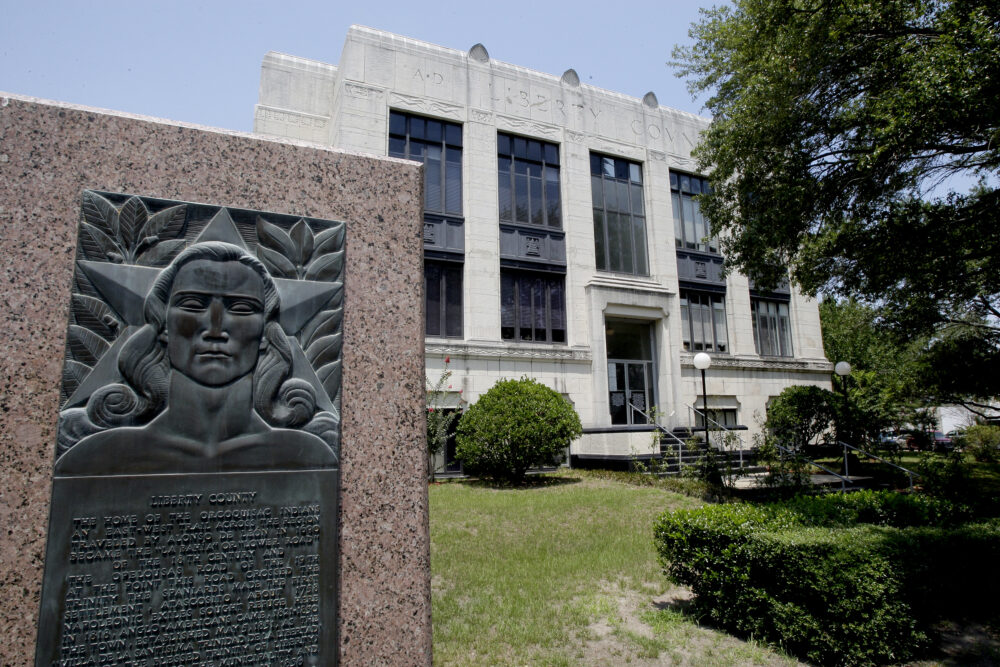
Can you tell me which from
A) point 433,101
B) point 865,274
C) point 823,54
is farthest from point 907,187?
point 433,101

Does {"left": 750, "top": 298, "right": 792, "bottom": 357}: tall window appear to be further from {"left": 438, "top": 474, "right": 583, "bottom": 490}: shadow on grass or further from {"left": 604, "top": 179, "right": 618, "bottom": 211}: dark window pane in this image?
{"left": 438, "top": 474, "right": 583, "bottom": 490}: shadow on grass

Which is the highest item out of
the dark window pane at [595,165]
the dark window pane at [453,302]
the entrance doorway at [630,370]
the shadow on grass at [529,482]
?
the dark window pane at [595,165]

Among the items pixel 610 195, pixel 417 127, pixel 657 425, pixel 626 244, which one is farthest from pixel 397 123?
pixel 657 425

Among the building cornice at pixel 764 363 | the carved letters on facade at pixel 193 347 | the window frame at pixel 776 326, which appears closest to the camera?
→ the carved letters on facade at pixel 193 347

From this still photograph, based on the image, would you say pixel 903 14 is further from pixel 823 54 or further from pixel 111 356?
pixel 111 356

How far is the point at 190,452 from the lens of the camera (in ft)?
10.1

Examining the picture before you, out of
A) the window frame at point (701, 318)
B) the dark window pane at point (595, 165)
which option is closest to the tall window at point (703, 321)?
the window frame at point (701, 318)

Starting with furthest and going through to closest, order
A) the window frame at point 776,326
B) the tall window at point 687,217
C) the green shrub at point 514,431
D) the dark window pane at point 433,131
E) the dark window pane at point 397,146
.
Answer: the window frame at point 776,326 < the tall window at point 687,217 < the dark window pane at point 433,131 < the dark window pane at point 397,146 < the green shrub at point 514,431

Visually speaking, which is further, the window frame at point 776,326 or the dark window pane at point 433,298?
the window frame at point 776,326

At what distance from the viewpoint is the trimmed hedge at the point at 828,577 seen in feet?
15.9

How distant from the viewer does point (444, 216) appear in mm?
18516

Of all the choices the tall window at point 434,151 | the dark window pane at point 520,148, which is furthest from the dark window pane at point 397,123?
the dark window pane at point 520,148

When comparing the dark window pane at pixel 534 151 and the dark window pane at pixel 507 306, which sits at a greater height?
the dark window pane at pixel 534 151

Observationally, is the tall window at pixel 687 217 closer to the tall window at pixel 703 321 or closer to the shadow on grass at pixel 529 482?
the tall window at pixel 703 321
